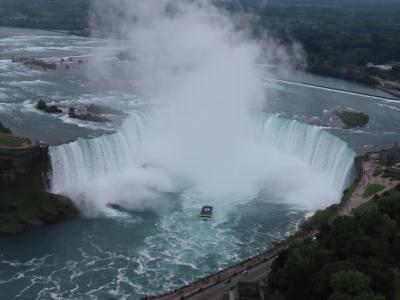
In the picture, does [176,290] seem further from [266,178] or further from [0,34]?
[0,34]

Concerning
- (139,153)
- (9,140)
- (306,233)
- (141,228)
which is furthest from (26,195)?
(306,233)

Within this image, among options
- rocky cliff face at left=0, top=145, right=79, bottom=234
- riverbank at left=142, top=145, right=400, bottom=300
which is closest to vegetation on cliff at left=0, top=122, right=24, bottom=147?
rocky cliff face at left=0, top=145, right=79, bottom=234

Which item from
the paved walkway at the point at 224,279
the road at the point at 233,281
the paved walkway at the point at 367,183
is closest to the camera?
the road at the point at 233,281

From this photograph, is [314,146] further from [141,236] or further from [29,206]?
[29,206]

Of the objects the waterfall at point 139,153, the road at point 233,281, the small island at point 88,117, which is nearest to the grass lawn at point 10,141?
the waterfall at point 139,153

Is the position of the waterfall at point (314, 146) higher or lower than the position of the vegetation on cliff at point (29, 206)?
higher

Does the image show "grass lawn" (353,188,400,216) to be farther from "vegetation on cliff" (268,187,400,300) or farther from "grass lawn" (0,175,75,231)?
"grass lawn" (0,175,75,231)

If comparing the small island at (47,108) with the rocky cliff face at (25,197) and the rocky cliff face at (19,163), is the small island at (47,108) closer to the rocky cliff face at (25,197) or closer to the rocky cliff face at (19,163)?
the rocky cliff face at (19,163)
